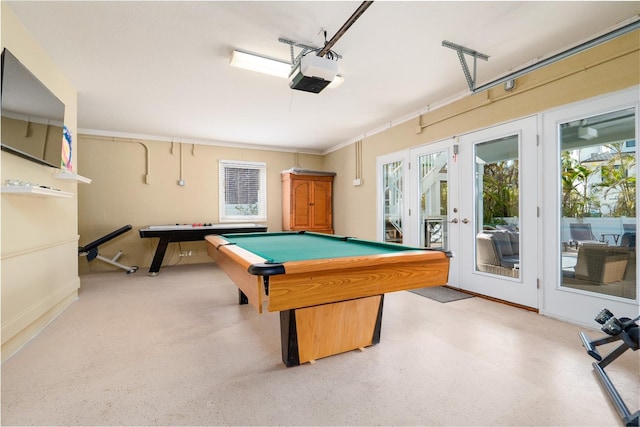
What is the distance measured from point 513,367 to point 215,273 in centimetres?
434

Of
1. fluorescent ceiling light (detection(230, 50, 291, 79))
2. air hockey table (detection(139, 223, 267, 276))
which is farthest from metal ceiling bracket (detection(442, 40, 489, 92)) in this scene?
air hockey table (detection(139, 223, 267, 276))

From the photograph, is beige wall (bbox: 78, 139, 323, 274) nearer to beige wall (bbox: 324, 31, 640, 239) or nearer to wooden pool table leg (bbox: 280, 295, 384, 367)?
beige wall (bbox: 324, 31, 640, 239)

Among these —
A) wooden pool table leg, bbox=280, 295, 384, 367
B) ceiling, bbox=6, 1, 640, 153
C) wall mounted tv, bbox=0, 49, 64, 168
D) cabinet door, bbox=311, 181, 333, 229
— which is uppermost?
ceiling, bbox=6, 1, 640, 153

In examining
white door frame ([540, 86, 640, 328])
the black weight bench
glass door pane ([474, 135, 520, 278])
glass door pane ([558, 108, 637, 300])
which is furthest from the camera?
the black weight bench

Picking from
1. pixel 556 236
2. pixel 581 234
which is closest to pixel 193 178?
pixel 556 236

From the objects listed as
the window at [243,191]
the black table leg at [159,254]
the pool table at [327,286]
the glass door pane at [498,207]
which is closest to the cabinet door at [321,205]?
the window at [243,191]

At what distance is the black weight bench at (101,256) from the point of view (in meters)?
4.59

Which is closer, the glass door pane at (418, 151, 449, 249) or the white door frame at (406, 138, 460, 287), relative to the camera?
the white door frame at (406, 138, 460, 287)

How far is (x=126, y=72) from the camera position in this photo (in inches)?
121

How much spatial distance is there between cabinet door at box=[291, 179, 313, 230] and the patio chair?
4.41m

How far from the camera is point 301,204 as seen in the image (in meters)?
6.24

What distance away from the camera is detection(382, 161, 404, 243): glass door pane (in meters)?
4.81

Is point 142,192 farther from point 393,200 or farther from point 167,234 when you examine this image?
point 393,200

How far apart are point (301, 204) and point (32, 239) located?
4.32 meters
